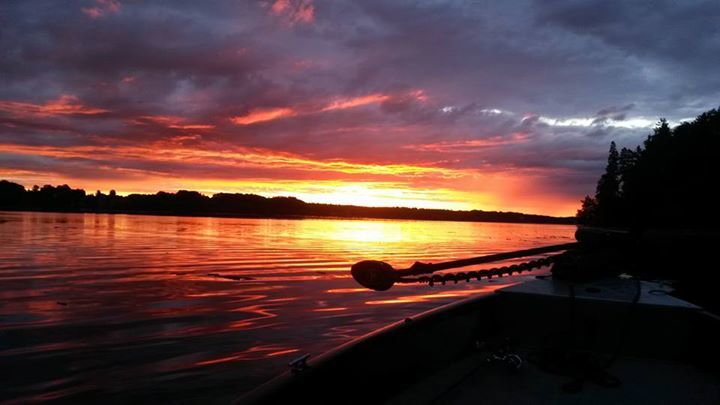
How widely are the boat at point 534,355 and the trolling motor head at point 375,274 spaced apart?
2.69 ft

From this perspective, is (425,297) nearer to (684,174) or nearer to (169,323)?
(169,323)

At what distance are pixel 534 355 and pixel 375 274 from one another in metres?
2.64

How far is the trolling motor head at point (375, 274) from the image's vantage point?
3684 millimetres

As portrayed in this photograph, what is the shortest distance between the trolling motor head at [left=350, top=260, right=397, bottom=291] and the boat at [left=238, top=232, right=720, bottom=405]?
82cm

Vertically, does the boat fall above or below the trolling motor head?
below

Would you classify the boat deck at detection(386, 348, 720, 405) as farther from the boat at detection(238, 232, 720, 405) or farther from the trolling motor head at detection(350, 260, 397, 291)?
the trolling motor head at detection(350, 260, 397, 291)

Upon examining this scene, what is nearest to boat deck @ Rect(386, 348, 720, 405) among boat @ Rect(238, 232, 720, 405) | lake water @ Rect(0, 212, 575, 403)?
boat @ Rect(238, 232, 720, 405)

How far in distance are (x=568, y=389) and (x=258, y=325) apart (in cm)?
743

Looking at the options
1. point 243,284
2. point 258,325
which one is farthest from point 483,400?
point 243,284

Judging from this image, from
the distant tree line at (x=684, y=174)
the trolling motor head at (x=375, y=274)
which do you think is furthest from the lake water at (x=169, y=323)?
the distant tree line at (x=684, y=174)

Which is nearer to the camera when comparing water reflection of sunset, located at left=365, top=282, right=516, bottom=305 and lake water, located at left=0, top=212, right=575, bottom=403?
lake water, located at left=0, top=212, right=575, bottom=403

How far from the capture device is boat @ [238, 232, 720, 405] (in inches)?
167

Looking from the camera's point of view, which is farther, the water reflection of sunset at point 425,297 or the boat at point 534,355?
the water reflection of sunset at point 425,297

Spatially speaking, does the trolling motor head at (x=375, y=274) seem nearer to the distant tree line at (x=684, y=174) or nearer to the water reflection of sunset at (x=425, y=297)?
the water reflection of sunset at (x=425, y=297)
